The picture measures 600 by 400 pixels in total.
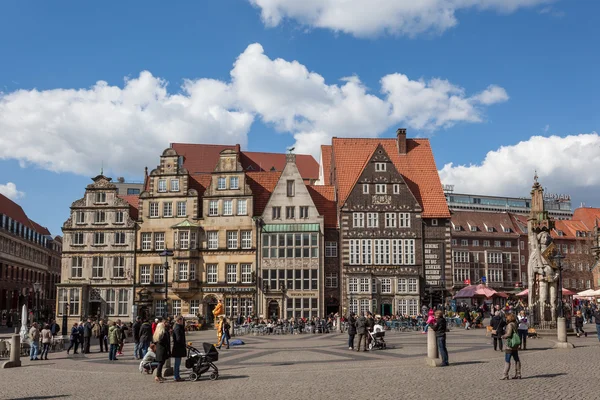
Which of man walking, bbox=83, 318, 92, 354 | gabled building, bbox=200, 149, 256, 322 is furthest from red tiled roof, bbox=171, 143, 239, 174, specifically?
man walking, bbox=83, 318, 92, 354

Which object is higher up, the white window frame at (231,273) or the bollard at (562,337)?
the white window frame at (231,273)

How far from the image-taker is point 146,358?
67.5 feet

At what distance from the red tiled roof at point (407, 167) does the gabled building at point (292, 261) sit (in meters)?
3.97

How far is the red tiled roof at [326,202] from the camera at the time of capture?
56.2 metres

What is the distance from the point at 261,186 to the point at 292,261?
7804 mm

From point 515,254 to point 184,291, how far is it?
205 feet

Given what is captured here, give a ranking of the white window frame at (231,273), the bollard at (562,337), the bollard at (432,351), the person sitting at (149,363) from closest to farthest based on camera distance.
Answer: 1. the bollard at (432,351)
2. the person sitting at (149,363)
3. the bollard at (562,337)
4. the white window frame at (231,273)

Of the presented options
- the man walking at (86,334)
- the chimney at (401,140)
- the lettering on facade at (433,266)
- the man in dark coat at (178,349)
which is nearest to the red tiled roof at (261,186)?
the chimney at (401,140)

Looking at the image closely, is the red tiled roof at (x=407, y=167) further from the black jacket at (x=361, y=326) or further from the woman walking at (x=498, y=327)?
the woman walking at (x=498, y=327)

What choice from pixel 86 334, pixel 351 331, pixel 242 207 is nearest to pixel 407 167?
pixel 242 207

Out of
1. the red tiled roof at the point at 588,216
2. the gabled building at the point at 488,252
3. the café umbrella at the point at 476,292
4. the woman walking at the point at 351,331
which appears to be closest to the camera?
the woman walking at the point at 351,331

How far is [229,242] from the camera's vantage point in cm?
5422

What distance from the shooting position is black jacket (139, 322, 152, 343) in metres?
24.5

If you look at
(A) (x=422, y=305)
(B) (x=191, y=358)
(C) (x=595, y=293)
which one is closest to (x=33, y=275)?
(A) (x=422, y=305)
